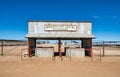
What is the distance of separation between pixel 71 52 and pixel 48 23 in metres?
4.29

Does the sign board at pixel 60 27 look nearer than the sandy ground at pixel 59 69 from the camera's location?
No

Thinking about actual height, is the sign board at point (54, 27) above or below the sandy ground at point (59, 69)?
above

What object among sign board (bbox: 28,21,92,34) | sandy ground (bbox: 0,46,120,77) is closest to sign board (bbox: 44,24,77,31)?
sign board (bbox: 28,21,92,34)

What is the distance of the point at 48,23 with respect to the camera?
64.8ft

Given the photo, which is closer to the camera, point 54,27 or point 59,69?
point 59,69

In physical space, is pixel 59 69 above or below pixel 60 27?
below

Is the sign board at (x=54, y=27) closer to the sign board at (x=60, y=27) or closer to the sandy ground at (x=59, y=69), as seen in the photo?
the sign board at (x=60, y=27)

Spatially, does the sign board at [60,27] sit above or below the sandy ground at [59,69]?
above

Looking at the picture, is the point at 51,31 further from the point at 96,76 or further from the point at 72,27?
the point at 96,76

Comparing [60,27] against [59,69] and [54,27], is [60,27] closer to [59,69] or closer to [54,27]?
[54,27]

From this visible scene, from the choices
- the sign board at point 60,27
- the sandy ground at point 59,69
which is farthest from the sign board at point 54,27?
the sandy ground at point 59,69

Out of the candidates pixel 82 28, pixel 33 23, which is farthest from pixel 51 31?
pixel 82 28

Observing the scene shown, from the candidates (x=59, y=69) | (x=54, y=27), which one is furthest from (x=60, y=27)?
(x=59, y=69)

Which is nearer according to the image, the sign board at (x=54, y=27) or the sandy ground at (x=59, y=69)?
the sandy ground at (x=59, y=69)
